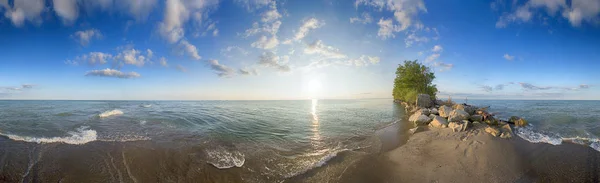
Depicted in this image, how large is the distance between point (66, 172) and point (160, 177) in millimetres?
3863

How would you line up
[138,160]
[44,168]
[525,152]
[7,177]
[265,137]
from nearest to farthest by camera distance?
[7,177]
[44,168]
[138,160]
[525,152]
[265,137]

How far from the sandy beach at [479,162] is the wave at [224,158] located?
14.6 ft

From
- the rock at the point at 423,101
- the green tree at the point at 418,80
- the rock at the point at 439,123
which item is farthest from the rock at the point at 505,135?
the green tree at the point at 418,80

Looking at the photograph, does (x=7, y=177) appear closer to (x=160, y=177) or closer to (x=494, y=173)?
(x=160, y=177)

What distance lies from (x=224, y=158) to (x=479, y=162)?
10.4 metres

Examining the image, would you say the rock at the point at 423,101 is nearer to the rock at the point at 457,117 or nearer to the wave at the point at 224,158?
the rock at the point at 457,117

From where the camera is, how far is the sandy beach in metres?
6.75

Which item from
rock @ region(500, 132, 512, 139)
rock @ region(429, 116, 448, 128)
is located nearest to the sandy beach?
rock @ region(500, 132, 512, 139)

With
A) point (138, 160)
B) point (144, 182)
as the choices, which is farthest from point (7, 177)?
point (144, 182)

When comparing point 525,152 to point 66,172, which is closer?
point 66,172

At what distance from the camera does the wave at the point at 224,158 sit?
26.2 feet

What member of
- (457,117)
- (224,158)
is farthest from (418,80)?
(224,158)

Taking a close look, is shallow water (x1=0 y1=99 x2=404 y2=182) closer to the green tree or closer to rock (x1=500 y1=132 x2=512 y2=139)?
rock (x1=500 y1=132 x2=512 y2=139)

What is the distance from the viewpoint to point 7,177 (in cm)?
711
